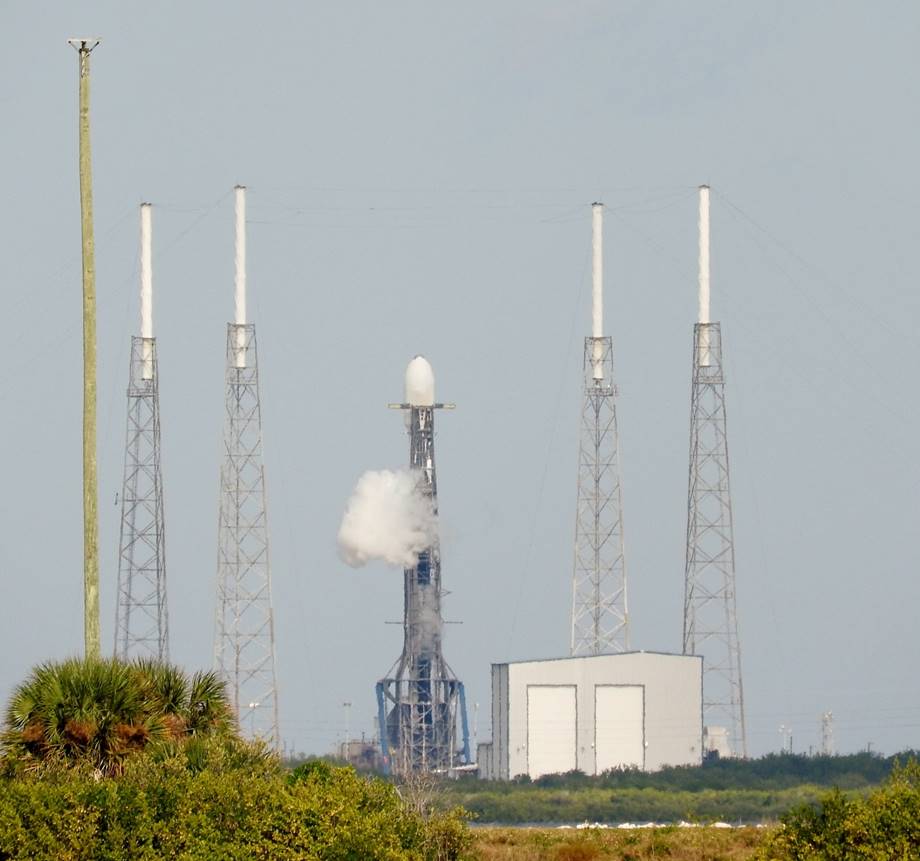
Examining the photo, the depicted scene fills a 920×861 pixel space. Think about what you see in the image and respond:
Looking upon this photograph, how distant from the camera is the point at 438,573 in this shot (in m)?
115

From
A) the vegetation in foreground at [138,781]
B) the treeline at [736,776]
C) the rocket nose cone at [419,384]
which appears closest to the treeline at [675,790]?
the treeline at [736,776]

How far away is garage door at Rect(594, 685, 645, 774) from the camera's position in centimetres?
10812

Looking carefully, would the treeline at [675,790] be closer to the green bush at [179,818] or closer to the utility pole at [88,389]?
the green bush at [179,818]

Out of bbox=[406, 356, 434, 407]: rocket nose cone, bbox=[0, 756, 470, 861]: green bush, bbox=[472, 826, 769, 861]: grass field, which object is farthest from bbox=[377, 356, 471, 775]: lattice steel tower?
bbox=[0, 756, 470, 861]: green bush

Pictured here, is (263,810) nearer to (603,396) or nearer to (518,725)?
(603,396)

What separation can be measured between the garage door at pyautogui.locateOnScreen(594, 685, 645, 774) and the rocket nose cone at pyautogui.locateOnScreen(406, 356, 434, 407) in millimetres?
18663

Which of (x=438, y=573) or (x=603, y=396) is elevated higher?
(x=603, y=396)

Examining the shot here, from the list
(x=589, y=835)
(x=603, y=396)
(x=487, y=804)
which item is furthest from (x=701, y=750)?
(x=589, y=835)

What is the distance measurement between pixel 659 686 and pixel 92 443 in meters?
79.1

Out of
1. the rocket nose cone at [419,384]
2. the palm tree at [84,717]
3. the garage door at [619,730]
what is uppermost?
the rocket nose cone at [419,384]

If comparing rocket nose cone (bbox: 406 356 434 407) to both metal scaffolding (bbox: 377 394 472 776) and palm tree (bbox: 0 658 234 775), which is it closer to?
metal scaffolding (bbox: 377 394 472 776)

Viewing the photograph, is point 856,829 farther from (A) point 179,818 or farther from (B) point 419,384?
(B) point 419,384

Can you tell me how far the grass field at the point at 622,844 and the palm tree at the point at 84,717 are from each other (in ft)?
65.1

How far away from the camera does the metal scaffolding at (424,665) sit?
4510 inches
